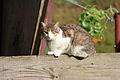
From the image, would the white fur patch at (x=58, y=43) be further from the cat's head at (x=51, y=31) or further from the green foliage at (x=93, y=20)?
the green foliage at (x=93, y=20)

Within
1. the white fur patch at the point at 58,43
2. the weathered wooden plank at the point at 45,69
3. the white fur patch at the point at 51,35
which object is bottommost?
the weathered wooden plank at the point at 45,69

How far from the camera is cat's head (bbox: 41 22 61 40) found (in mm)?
2296

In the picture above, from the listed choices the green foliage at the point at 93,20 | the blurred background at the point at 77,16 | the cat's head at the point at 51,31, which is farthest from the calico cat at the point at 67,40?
the blurred background at the point at 77,16

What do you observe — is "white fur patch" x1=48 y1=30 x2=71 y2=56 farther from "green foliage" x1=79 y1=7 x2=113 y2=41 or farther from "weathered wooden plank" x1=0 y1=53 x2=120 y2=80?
"green foliage" x1=79 y1=7 x2=113 y2=41

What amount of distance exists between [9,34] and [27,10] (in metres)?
0.60

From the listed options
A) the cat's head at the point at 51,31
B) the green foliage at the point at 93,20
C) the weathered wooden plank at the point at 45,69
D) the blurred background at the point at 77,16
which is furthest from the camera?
the blurred background at the point at 77,16

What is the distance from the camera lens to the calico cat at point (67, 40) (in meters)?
2.26

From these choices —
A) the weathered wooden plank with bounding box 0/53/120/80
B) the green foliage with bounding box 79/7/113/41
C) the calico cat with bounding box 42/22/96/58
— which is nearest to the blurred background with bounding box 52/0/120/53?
the green foliage with bounding box 79/7/113/41

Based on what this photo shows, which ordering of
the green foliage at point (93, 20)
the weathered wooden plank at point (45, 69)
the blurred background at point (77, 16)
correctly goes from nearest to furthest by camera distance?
the weathered wooden plank at point (45, 69) < the green foliage at point (93, 20) < the blurred background at point (77, 16)

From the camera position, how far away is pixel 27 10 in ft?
9.96

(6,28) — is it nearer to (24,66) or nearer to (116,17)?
(116,17)

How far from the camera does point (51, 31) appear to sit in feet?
7.58

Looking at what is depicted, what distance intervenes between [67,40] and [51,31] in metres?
0.11

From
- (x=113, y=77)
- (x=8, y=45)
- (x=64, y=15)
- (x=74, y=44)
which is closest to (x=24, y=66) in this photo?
(x=74, y=44)
